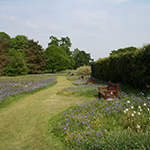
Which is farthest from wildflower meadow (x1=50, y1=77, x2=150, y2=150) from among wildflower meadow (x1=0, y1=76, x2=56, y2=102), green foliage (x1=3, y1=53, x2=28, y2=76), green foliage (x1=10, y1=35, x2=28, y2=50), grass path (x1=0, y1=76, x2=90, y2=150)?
green foliage (x1=10, y1=35, x2=28, y2=50)

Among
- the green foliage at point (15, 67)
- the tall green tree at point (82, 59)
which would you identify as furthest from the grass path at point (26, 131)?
the tall green tree at point (82, 59)

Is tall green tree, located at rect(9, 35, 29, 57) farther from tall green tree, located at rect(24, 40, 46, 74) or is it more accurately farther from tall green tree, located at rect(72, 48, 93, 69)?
tall green tree, located at rect(72, 48, 93, 69)

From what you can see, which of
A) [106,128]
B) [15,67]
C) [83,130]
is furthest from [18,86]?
[15,67]

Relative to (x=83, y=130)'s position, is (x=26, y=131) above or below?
below

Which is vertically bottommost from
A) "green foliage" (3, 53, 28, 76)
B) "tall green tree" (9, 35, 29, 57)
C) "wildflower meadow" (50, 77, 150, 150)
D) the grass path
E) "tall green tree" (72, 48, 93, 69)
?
the grass path

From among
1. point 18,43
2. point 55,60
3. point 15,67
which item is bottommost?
point 15,67

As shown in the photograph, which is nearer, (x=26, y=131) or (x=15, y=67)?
(x=26, y=131)

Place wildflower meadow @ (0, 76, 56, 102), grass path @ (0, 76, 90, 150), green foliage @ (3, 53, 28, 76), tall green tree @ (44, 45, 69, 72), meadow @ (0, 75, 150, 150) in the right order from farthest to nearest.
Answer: tall green tree @ (44, 45, 69, 72) → green foliage @ (3, 53, 28, 76) → wildflower meadow @ (0, 76, 56, 102) → grass path @ (0, 76, 90, 150) → meadow @ (0, 75, 150, 150)

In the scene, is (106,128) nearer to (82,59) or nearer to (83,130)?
(83,130)

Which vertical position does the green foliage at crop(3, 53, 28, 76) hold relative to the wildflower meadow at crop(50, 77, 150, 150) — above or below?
above

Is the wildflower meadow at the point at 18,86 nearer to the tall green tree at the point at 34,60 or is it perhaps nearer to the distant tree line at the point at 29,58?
the distant tree line at the point at 29,58

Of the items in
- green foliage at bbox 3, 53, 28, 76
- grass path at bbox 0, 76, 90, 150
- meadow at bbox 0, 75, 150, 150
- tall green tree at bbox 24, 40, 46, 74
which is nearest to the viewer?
meadow at bbox 0, 75, 150, 150

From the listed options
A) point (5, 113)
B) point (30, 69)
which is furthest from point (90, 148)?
point (30, 69)

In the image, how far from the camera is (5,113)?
5.84 m
